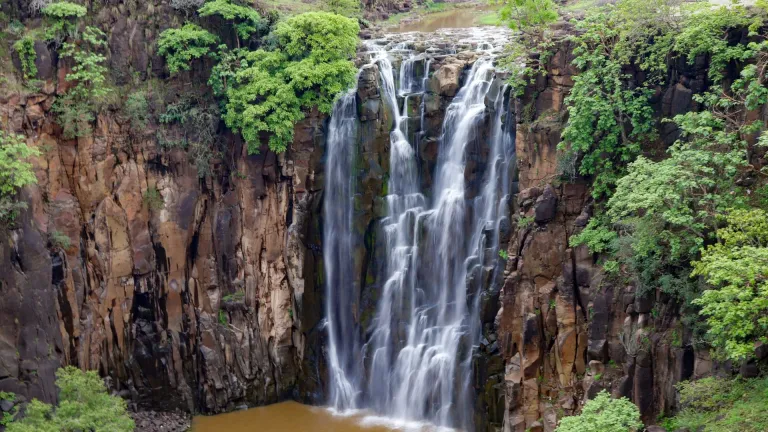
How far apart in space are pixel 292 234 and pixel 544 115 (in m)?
9.56

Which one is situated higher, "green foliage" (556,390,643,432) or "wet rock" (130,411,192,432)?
"green foliage" (556,390,643,432)

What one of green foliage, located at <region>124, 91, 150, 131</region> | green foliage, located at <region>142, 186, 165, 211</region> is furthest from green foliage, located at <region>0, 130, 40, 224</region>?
green foliage, located at <region>142, 186, 165, 211</region>

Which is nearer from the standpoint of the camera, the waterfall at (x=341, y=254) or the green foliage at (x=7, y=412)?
the green foliage at (x=7, y=412)

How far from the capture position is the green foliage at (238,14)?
26516 millimetres

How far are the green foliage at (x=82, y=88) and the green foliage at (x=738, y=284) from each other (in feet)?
59.6

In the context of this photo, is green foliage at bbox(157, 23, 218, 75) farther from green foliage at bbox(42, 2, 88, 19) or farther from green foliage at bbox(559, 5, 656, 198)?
green foliage at bbox(559, 5, 656, 198)

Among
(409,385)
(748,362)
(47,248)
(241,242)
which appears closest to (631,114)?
(748,362)

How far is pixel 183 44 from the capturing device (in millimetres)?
26594

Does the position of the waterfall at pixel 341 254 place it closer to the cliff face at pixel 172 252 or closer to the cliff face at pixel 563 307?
the cliff face at pixel 172 252

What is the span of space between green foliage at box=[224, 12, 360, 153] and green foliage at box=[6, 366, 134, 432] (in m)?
8.83

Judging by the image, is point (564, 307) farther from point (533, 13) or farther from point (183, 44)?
point (183, 44)

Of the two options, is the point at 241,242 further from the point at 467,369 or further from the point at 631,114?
the point at 631,114

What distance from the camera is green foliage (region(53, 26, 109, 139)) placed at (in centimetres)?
2503

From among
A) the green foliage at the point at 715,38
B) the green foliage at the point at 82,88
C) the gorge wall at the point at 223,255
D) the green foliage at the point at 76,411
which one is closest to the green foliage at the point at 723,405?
the gorge wall at the point at 223,255
